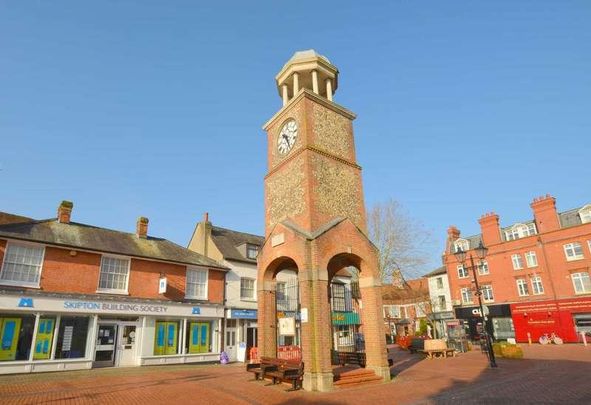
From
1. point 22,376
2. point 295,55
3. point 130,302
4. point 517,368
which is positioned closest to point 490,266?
point 517,368

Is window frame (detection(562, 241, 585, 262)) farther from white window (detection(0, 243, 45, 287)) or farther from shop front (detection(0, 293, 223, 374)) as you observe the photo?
white window (detection(0, 243, 45, 287))

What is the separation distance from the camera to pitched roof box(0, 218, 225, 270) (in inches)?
696

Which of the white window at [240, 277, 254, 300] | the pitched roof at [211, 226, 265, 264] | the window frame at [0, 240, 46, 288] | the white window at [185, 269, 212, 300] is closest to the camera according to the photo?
the window frame at [0, 240, 46, 288]

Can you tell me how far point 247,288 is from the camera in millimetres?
25641

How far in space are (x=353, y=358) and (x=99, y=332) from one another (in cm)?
1322

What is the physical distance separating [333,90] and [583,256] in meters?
28.5

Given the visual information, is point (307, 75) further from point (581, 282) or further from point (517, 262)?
point (517, 262)

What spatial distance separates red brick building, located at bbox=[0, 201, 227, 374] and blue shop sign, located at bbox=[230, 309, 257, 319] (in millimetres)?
872

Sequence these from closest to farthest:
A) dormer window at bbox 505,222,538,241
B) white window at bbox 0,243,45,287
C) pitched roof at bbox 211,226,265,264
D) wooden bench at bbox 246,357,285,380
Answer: wooden bench at bbox 246,357,285,380
white window at bbox 0,243,45,287
pitched roof at bbox 211,226,265,264
dormer window at bbox 505,222,538,241

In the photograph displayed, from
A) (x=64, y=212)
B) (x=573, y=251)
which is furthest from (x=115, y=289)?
(x=573, y=251)

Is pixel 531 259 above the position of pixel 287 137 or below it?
below

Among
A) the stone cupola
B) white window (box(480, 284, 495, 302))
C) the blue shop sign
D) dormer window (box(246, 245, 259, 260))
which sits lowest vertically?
the blue shop sign

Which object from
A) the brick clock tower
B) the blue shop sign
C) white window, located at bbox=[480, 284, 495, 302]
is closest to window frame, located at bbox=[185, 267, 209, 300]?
the blue shop sign

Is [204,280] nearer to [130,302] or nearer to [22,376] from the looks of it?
[130,302]
